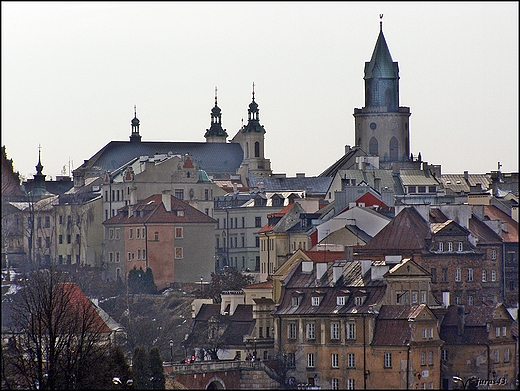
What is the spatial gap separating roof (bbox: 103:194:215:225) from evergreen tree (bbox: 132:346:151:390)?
64.6 meters

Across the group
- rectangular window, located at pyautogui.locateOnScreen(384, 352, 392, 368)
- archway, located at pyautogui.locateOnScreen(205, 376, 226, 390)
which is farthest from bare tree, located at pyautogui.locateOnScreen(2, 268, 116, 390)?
rectangular window, located at pyautogui.locateOnScreen(384, 352, 392, 368)

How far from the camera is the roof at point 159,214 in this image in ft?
559

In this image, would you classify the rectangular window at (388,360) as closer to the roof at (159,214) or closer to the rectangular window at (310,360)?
the rectangular window at (310,360)

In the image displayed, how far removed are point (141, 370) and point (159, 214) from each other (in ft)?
220

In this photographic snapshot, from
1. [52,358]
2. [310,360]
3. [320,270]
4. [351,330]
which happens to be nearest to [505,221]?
[320,270]

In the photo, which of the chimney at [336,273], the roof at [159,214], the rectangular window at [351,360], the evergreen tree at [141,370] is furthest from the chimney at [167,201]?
Result: the evergreen tree at [141,370]

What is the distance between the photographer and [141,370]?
104062 millimetres

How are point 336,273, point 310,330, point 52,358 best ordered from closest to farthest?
point 52,358, point 310,330, point 336,273

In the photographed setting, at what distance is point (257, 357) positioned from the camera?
124m

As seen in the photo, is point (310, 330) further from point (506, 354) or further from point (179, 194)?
point (179, 194)

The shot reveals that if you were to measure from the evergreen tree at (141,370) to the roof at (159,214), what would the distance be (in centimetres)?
6462

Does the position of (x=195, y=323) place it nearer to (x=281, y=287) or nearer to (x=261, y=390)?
(x=281, y=287)

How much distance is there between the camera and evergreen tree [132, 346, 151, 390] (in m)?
103

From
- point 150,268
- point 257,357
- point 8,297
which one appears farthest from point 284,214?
point 257,357
